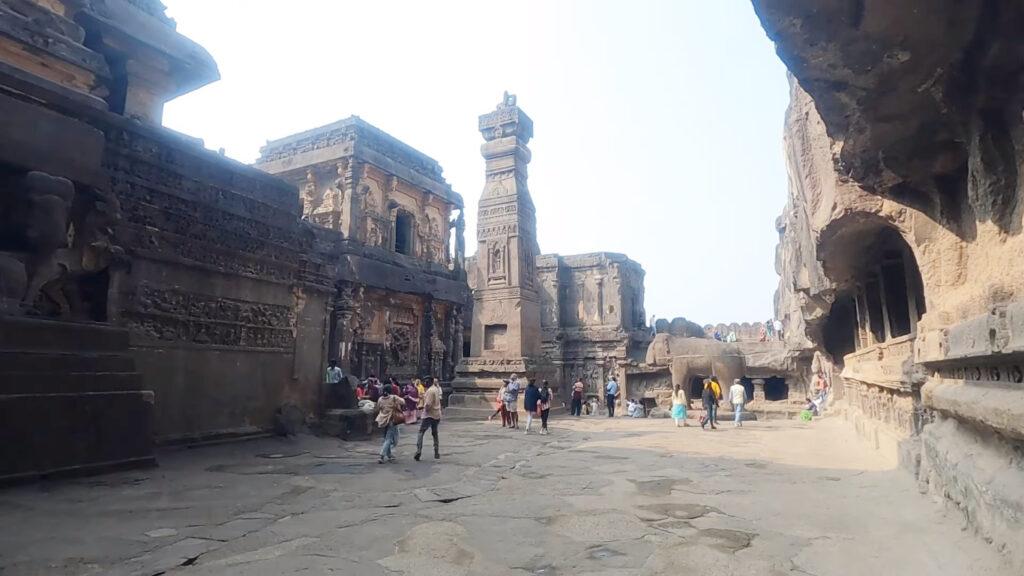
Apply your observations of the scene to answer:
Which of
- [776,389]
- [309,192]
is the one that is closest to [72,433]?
[309,192]

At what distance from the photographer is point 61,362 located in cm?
509

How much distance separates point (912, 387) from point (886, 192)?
2203 millimetres

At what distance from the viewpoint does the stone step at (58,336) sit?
4855mm

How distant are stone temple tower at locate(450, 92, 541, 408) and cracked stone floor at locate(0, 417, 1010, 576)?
7.44 metres

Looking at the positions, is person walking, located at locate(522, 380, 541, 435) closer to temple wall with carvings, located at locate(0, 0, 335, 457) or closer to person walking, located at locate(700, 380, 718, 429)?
person walking, located at locate(700, 380, 718, 429)

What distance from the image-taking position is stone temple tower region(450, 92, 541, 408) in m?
14.0

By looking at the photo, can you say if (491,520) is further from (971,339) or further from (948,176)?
(948,176)

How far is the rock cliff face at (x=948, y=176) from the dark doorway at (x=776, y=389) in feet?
60.9

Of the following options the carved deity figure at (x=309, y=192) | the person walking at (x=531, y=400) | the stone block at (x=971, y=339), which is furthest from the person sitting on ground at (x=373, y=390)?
the stone block at (x=971, y=339)

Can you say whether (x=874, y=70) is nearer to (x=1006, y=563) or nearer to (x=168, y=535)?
(x=1006, y=563)

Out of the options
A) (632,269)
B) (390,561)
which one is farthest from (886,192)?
(632,269)

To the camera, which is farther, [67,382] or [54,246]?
[54,246]

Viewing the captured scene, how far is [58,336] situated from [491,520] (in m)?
4.41

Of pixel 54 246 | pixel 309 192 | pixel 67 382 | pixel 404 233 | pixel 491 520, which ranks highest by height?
pixel 309 192
